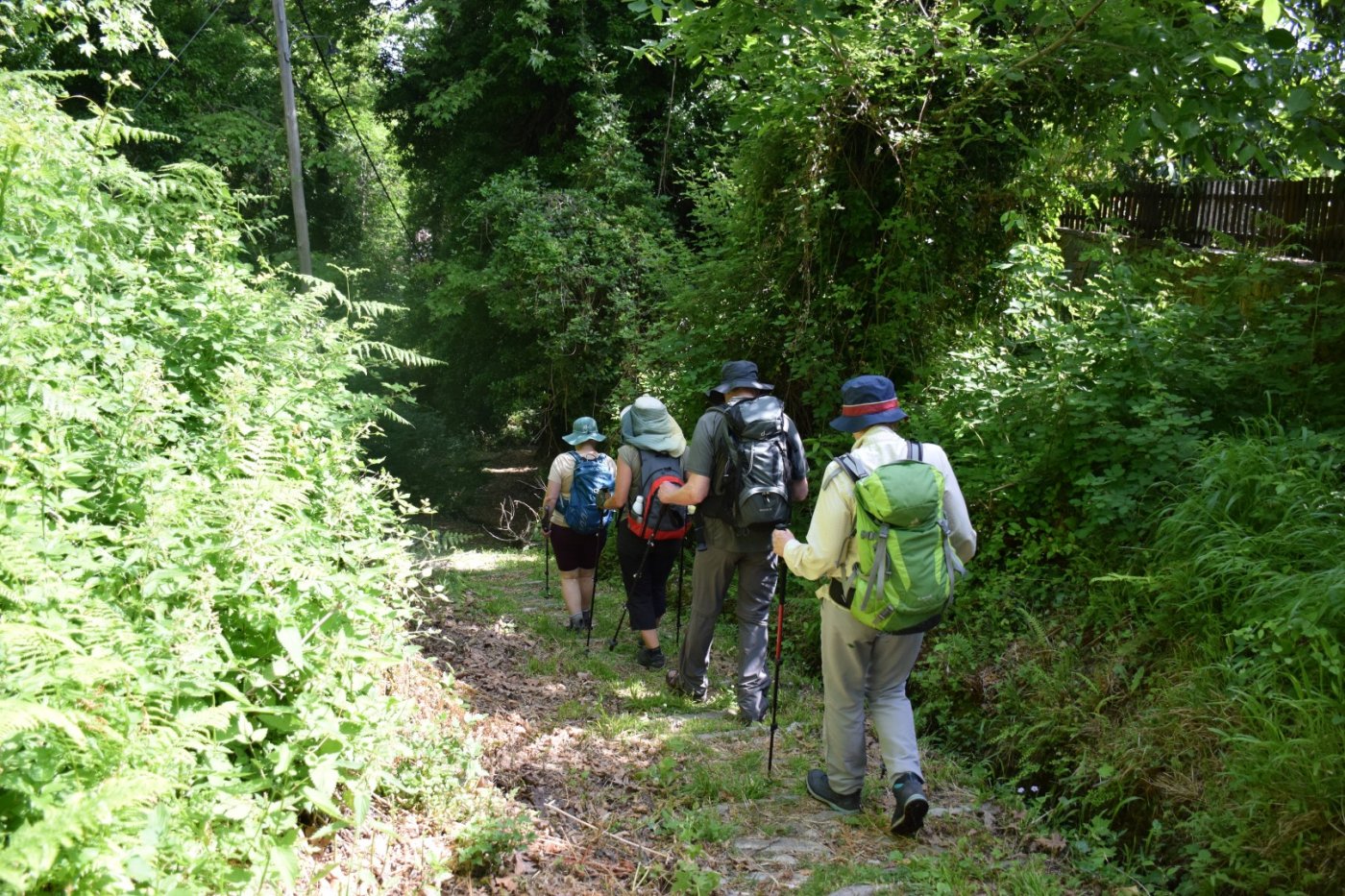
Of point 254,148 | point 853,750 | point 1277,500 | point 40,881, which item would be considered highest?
point 254,148

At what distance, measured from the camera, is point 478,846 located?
3881mm

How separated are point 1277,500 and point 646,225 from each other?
12.3 m

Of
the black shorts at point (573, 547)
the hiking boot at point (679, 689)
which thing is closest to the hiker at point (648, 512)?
the hiking boot at point (679, 689)

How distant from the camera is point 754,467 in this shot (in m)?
5.98

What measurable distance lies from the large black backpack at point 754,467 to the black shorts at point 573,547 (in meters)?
2.49

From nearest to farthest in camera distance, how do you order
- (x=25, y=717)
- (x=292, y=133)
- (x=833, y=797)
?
1. (x=25, y=717)
2. (x=833, y=797)
3. (x=292, y=133)

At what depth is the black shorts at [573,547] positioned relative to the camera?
8.36 meters

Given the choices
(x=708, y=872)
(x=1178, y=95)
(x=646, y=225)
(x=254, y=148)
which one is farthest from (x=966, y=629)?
(x=254, y=148)

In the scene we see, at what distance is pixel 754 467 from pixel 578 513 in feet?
8.35

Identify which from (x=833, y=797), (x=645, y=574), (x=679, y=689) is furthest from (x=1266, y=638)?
(x=645, y=574)

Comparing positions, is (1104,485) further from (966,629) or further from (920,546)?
(920,546)

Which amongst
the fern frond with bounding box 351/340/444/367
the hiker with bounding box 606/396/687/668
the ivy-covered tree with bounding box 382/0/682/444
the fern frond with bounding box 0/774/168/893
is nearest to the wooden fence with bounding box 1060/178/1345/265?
the hiker with bounding box 606/396/687/668

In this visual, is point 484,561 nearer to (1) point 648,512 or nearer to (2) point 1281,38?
(1) point 648,512

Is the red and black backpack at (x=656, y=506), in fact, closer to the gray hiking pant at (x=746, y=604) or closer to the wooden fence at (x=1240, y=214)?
the gray hiking pant at (x=746, y=604)
